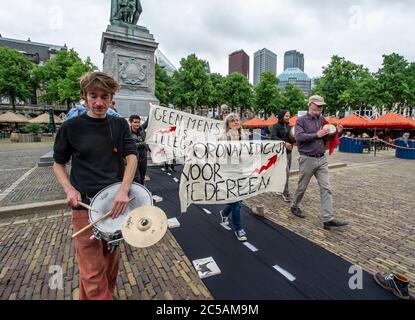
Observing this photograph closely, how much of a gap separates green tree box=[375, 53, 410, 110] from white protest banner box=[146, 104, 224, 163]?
114 feet

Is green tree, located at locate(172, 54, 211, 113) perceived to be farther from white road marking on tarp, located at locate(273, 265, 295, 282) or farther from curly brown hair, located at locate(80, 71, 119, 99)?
curly brown hair, located at locate(80, 71, 119, 99)

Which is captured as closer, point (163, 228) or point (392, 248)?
point (163, 228)

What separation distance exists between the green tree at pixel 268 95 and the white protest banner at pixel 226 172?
4233 cm

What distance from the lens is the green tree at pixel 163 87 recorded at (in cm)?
3859

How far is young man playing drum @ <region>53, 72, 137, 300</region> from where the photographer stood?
6.48ft

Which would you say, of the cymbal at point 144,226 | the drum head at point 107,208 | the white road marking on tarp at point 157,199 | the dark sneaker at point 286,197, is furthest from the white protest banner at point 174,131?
the cymbal at point 144,226

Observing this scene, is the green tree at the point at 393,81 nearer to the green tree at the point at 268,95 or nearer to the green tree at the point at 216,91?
the green tree at the point at 268,95

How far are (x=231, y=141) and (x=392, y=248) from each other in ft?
9.68

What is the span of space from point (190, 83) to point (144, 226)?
38.6 meters

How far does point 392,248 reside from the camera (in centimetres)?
381

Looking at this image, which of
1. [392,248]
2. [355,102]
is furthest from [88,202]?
[355,102]

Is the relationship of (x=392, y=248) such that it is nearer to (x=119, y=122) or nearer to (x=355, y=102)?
(x=119, y=122)

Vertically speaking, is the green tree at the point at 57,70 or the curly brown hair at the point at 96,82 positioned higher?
the green tree at the point at 57,70

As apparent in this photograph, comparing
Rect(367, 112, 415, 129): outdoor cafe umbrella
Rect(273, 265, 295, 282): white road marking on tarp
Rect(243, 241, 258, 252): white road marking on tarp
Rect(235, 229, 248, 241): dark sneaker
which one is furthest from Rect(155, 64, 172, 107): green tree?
Rect(273, 265, 295, 282): white road marking on tarp
